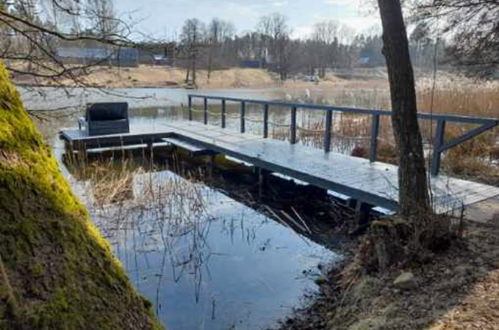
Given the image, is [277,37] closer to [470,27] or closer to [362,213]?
[470,27]

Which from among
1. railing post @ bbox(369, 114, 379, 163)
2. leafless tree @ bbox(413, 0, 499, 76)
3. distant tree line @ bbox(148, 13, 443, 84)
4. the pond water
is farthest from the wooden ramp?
distant tree line @ bbox(148, 13, 443, 84)

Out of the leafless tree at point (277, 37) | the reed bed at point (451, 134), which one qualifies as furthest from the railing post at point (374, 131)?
the leafless tree at point (277, 37)

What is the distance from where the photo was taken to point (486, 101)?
26.4ft

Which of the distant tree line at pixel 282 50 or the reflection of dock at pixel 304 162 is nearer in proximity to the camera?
the reflection of dock at pixel 304 162

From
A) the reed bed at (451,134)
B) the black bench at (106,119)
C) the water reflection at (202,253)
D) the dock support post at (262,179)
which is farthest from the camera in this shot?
the black bench at (106,119)

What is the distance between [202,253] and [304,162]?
8.20ft

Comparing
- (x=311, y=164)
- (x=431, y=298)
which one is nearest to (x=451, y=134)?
(x=311, y=164)

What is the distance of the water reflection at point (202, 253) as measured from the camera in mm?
3312

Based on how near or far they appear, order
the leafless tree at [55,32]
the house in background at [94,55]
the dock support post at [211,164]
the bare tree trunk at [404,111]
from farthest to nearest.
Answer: the dock support post at [211,164] < the house in background at [94,55] < the bare tree trunk at [404,111] < the leafless tree at [55,32]

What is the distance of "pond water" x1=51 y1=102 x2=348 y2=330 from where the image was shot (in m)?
3.31

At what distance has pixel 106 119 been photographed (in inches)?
360

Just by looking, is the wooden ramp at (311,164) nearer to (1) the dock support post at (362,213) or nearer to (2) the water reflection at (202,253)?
(1) the dock support post at (362,213)

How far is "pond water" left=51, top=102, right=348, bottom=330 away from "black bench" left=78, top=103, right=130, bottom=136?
2.94m

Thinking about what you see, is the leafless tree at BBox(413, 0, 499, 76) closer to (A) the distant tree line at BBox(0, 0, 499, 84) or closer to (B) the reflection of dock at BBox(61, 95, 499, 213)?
(A) the distant tree line at BBox(0, 0, 499, 84)
